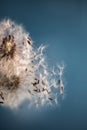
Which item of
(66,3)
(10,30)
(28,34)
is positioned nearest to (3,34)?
(10,30)

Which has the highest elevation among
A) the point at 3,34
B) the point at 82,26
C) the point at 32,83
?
the point at 82,26

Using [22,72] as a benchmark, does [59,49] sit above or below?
above

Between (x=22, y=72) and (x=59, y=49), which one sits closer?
(x=22, y=72)

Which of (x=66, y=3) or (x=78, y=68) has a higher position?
(x=66, y=3)

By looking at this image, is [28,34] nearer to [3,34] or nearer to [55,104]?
[3,34]
